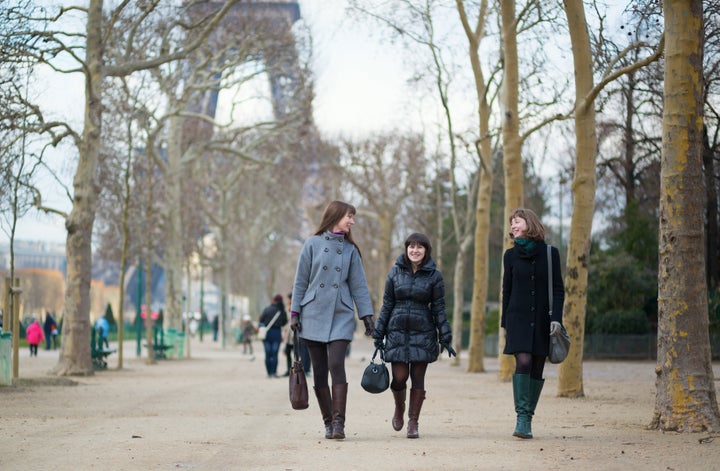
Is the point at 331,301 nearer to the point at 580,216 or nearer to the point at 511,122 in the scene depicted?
the point at 580,216

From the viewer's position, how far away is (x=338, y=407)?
9.93m

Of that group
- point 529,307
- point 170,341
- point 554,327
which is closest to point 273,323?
point 529,307

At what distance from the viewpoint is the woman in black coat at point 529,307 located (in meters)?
9.83

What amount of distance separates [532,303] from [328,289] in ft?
5.50

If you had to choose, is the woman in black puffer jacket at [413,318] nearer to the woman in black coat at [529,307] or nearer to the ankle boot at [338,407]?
the ankle boot at [338,407]

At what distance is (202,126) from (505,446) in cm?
4171

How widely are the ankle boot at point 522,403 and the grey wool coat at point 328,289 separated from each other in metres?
1.34

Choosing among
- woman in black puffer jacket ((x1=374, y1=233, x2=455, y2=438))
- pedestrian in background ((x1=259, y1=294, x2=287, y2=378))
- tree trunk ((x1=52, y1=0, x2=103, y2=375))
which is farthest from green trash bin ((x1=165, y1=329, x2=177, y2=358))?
woman in black puffer jacket ((x1=374, y1=233, x2=455, y2=438))

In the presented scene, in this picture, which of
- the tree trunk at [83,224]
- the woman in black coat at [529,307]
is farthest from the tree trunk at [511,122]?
the woman in black coat at [529,307]

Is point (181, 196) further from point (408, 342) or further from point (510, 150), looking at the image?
point (408, 342)

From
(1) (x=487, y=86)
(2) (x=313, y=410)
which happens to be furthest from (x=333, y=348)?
(1) (x=487, y=86)

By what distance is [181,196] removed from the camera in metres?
42.4

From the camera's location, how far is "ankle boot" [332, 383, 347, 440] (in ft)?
32.4

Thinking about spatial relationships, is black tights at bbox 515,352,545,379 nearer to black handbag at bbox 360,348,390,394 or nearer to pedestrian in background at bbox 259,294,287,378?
black handbag at bbox 360,348,390,394
